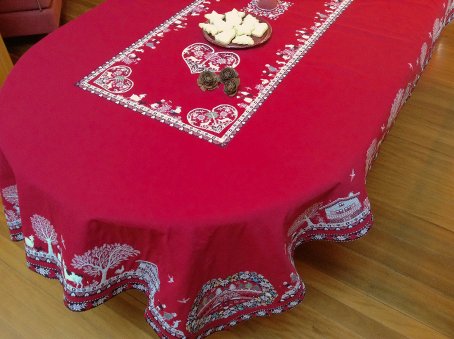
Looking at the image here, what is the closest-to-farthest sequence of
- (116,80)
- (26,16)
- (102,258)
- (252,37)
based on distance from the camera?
(102,258) → (116,80) → (252,37) → (26,16)

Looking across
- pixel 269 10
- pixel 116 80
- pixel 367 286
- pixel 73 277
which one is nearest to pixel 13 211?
pixel 73 277

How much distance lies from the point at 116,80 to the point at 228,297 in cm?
66

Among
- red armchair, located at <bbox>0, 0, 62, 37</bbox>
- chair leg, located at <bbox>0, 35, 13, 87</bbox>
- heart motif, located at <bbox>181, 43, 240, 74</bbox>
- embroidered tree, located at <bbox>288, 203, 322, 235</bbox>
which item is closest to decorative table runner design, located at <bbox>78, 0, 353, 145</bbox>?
heart motif, located at <bbox>181, 43, 240, 74</bbox>

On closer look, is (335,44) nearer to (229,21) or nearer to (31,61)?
(229,21)

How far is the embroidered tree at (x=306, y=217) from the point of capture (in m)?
1.05

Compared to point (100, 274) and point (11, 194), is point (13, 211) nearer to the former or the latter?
point (11, 194)

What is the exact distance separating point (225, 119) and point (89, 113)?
35 cm

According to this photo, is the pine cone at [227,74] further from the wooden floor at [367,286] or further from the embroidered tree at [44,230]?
the wooden floor at [367,286]

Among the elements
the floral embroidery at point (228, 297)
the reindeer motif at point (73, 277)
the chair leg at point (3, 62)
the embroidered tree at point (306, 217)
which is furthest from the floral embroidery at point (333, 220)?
the chair leg at point (3, 62)

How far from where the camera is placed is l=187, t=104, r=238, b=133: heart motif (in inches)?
44.0

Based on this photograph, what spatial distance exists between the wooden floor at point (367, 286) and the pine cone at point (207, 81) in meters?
0.73

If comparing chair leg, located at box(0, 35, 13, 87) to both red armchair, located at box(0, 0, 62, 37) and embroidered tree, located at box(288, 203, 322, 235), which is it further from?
embroidered tree, located at box(288, 203, 322, 235)

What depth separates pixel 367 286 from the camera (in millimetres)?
1542

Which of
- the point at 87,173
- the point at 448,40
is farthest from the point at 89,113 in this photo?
the point at 448,40
